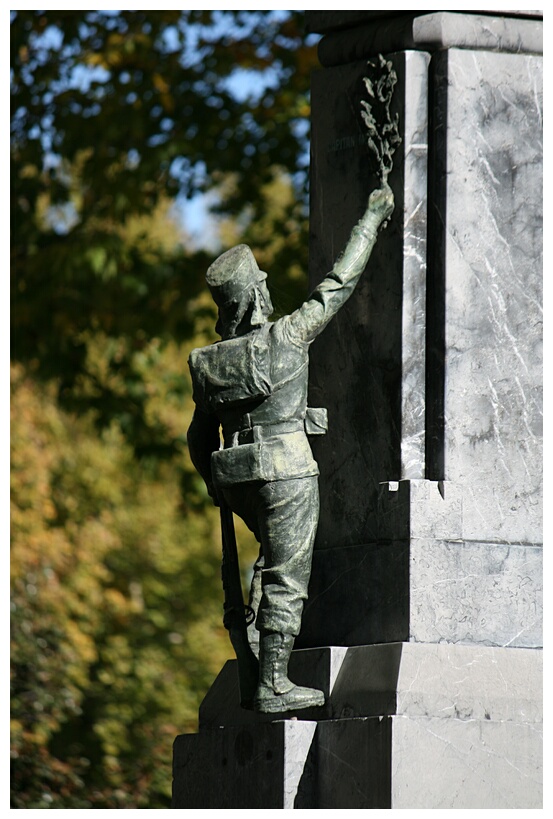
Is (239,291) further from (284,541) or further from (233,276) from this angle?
(284,541)

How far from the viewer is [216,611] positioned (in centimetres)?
1961

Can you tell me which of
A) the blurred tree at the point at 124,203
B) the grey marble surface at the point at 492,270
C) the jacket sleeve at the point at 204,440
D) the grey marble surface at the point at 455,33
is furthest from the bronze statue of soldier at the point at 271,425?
the blurred tree at the point at 124,203

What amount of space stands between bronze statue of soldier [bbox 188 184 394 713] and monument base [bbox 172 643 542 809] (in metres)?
0.14

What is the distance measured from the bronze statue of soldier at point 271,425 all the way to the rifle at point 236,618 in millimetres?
68

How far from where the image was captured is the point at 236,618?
6.09 metres

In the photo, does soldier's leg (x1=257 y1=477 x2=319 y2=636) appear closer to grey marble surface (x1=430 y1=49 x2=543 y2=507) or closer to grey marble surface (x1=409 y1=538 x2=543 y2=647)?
grey marble surface (x1=409 y1=538 x2=543 y2=647)

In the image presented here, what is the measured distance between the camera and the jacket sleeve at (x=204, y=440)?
20.6 feet

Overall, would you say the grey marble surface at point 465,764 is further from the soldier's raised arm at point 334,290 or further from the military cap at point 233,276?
the military cap at point 233,276

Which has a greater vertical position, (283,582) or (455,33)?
(455,33)

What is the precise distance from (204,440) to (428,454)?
842mm

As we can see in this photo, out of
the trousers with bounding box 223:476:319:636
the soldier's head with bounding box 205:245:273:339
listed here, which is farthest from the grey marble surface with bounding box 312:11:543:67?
the trousers with bounding box 223:476:319:636

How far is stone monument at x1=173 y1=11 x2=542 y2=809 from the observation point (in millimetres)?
5789

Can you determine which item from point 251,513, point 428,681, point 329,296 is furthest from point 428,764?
point 329,296

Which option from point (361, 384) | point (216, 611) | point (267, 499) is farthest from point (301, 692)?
point (216, 611)
